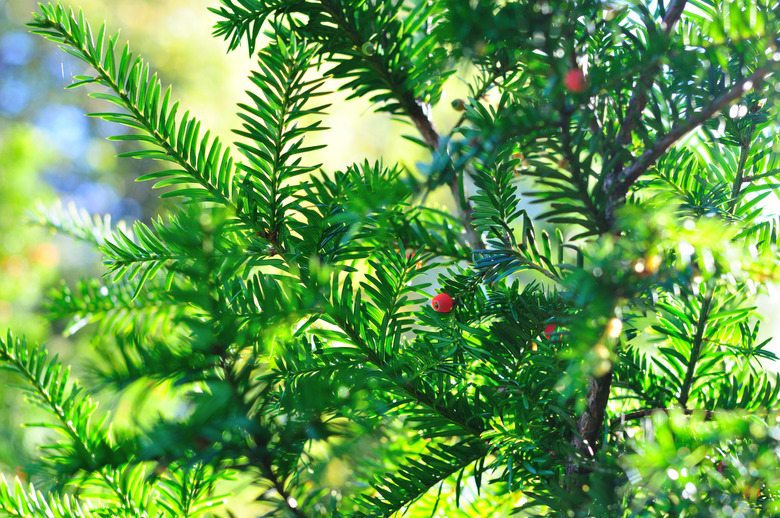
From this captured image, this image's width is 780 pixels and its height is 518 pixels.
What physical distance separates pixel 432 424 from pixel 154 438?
0.44ft

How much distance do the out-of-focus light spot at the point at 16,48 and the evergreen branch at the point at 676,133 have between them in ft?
12.6

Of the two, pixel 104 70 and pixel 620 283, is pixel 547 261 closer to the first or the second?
pixel 620 283

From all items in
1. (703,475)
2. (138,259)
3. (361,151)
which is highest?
(361,151)

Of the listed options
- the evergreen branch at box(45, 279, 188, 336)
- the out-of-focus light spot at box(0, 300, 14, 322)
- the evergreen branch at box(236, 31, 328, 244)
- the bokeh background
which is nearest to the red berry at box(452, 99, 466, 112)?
the evergreen branch at box(236, 31, 328, 244)

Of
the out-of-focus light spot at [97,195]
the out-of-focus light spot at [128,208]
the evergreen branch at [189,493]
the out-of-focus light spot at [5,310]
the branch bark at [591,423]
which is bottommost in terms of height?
the evergreen branch at [189,493]

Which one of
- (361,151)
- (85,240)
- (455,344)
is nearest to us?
(455,344)

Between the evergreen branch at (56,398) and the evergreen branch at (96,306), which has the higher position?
the evergreen branch at (96,306)

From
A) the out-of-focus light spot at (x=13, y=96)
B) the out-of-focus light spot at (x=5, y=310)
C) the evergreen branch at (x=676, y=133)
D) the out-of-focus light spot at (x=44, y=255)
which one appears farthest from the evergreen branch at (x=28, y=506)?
Result: the out-of-focus light spot at (x=13, y=96)

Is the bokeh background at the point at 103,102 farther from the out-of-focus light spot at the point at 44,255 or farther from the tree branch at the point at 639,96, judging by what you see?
the tree branch at the point at 639,96

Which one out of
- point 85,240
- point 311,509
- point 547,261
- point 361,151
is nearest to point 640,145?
point 547,261

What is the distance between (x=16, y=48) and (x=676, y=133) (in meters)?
3.95

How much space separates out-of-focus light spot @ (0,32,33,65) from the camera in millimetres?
3096

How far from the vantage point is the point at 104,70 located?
0.83 feet

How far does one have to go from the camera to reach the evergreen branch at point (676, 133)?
17cm
